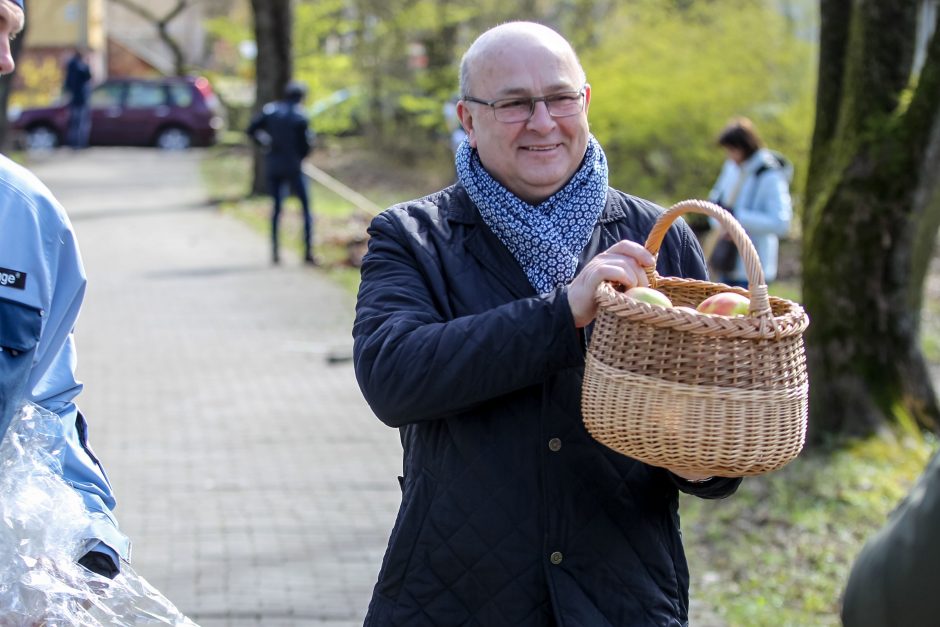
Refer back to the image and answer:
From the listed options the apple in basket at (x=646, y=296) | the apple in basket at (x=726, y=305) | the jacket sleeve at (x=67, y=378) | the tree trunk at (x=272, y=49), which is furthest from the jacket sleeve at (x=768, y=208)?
the tree trunk at (x=272, y=49)

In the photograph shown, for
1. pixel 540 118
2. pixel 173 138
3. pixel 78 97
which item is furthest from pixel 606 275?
pixel 173 138

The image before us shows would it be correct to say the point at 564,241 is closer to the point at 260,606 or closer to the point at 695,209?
the point at 695,209

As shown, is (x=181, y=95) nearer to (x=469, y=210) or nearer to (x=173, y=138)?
(x=173, y=138)

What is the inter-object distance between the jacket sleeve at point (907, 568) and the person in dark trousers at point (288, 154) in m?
15.0

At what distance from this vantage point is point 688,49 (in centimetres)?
1830

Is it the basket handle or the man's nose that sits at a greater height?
the man's nose

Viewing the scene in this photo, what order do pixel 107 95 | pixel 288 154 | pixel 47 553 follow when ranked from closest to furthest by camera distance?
pixel 47 553 → pixel 288 154 → pixel 107 95

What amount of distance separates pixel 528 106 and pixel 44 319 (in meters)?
1.05

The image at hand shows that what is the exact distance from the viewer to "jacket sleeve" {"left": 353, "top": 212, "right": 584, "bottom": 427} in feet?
8.58

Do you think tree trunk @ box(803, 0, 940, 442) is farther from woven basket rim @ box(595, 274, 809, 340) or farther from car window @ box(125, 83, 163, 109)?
car window @ box(125, 83, 163, 109)

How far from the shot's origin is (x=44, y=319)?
8.50 feet

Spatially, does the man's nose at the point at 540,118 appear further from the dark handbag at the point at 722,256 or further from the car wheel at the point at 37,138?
the car wheel at the point at 37,138

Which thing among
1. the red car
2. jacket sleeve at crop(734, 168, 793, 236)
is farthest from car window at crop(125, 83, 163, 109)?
jacket sleeve at crop(734, 168, 793, 236)

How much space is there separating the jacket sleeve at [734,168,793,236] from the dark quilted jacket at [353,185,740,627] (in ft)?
21.3
